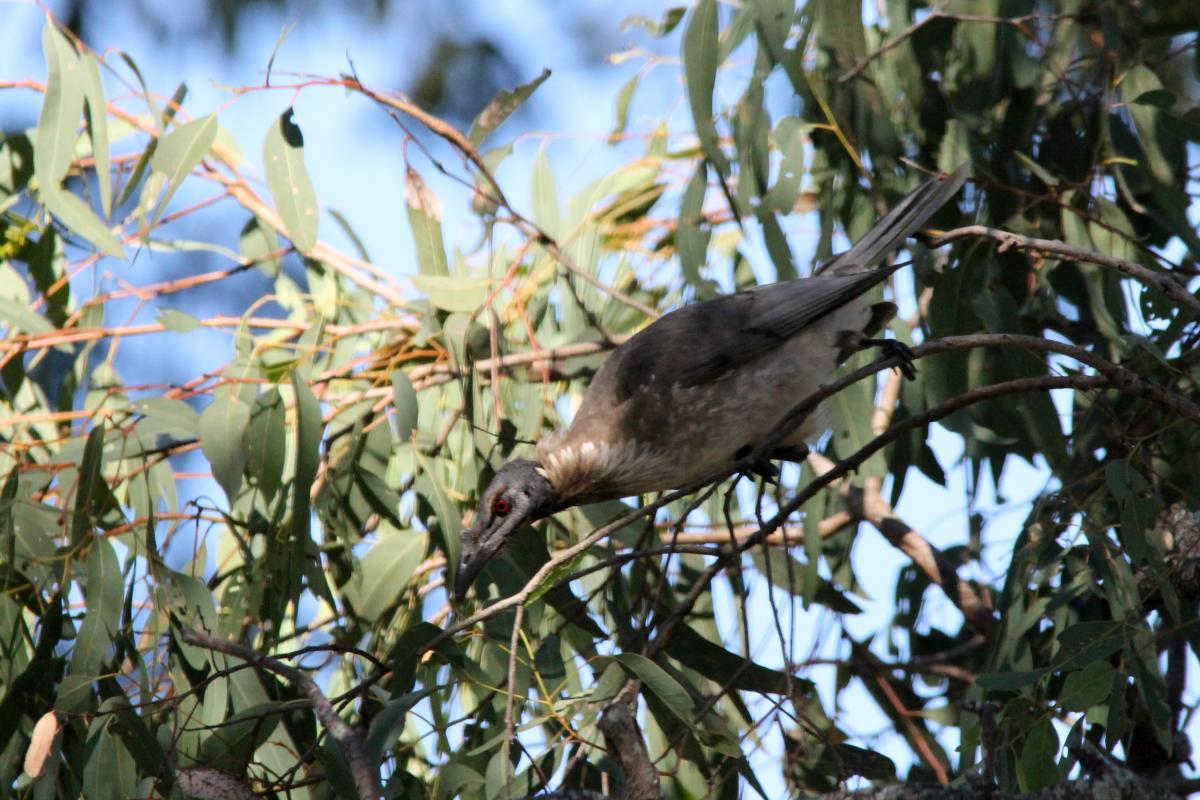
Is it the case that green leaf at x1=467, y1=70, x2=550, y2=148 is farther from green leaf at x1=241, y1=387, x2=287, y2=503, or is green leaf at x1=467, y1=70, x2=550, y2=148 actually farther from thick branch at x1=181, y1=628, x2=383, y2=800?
thick branch at x1=181, y1=628, x2=383, y2=800

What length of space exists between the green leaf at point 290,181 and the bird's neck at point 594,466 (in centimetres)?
100

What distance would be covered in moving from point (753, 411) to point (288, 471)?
4.49 ft

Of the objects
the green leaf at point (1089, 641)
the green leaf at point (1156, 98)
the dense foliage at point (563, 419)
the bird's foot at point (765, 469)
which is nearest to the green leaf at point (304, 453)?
the dense foliage at point (563, 419)

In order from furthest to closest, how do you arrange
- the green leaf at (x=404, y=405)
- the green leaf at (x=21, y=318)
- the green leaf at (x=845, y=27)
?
the green leaf at (x=21, y=318), the green leaf at (x=845, y=27), the green leaf at (x=404, y=405)

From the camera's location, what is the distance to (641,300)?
435cm

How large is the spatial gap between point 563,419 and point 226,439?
1.16m

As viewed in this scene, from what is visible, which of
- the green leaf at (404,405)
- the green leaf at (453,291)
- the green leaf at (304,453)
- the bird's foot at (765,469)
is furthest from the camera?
the green leaf at (453,291)

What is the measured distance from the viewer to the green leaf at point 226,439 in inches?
125

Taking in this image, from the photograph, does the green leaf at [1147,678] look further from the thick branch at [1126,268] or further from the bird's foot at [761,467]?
the bird's foot at [761,467]

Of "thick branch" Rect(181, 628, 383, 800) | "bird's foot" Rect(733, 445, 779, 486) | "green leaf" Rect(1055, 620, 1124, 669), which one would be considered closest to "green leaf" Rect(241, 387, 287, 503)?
"bird's foot" Rect(733, 445, 779, 486)

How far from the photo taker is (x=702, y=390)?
3.33 meters

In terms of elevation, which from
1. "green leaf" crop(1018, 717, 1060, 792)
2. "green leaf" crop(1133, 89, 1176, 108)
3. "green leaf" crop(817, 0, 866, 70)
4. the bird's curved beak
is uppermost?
"green leaf" crop(817, 0, 866, 70)

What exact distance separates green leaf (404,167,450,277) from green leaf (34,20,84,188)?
989 mm

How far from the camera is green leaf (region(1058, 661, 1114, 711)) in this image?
7.55ft
